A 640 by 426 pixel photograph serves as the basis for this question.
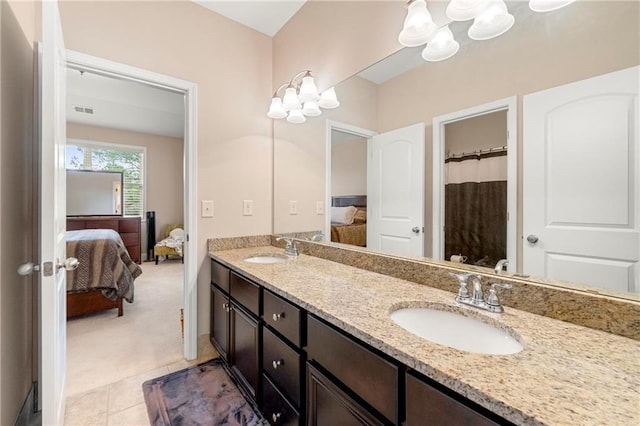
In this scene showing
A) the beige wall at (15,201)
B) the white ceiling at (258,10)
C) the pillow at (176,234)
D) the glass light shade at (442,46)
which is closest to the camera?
the beige wall at (15,201)

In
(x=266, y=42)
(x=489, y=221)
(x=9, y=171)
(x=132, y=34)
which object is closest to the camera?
(x=489, y=221)

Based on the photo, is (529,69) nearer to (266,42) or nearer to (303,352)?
(303,352)

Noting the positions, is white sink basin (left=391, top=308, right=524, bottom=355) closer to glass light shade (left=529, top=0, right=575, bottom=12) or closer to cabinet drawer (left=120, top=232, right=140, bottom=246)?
glass light shade (left=529, top=0, right=575, bottom=12)

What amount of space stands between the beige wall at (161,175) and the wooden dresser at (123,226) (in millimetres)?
371

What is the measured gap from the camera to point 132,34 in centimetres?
186

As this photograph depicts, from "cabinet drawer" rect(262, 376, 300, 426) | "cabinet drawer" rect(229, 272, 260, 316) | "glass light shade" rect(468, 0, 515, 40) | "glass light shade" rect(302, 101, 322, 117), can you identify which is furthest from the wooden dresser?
"glass light shade" rect(468, 0, 515, 40)

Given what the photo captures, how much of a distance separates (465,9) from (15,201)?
2.18 metres

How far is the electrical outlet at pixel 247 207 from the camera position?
7.67 feet

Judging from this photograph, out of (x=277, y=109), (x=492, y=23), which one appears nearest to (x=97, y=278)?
(x=277, y=109)

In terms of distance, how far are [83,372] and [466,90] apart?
2.83 m

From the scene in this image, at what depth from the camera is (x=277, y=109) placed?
224cm

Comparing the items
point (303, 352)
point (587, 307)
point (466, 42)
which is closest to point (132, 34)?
point (466, 42)

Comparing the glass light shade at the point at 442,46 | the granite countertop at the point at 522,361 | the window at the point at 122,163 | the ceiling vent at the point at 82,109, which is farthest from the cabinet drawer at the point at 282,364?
the window at the point at 122,163

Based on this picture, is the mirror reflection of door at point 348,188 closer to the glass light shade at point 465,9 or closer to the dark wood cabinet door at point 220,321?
the glass light shade at point 465,9
